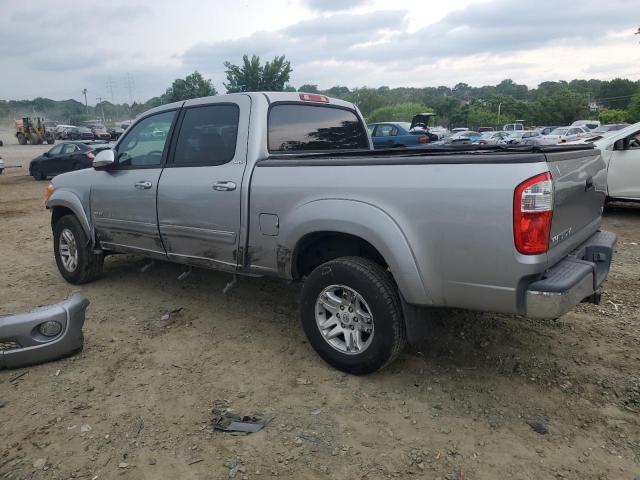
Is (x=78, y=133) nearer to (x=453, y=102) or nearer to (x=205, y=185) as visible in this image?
(x=205, y=185)

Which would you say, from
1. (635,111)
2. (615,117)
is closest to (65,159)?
(635,111)

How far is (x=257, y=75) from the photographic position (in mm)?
55156

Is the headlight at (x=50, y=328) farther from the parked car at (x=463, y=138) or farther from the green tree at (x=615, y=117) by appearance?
the green tree at (x=615, y=117)

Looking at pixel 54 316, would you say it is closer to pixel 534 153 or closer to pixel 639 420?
pixel 534 153

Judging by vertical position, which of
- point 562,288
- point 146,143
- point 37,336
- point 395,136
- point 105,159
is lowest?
point 37,336

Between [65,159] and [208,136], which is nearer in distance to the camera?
[208,136]

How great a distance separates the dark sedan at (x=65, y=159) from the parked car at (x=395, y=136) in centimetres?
950

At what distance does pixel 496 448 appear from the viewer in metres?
2.55

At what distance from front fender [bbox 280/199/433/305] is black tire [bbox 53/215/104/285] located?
2.84 meters

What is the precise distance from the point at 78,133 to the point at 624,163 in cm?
4482

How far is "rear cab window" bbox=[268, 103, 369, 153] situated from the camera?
4.02 m

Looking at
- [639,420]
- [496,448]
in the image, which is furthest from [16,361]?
[639,420]

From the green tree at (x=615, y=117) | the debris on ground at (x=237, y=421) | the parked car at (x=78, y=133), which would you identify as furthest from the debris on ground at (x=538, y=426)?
the green tree at (x=615, y=117)

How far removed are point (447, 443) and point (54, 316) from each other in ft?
8.91
